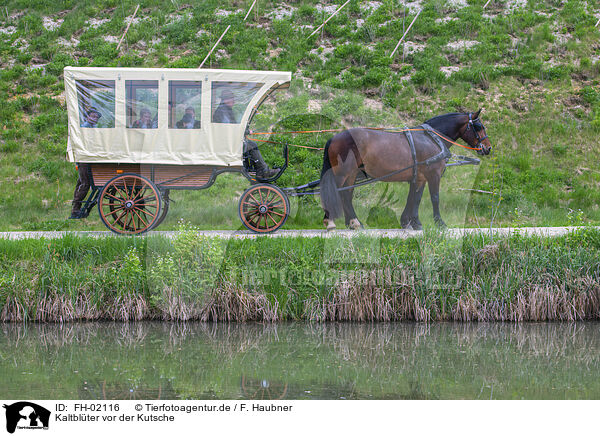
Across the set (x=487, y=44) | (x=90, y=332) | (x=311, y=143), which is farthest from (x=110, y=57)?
→ (x=90, y=332)

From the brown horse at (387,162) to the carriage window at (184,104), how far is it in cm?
232

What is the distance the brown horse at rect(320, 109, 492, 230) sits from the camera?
429 inches

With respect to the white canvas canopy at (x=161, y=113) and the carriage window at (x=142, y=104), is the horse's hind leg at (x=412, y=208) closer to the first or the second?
the white canvas canopy at (x=161, y=113)

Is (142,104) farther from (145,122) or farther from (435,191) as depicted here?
(435,191)

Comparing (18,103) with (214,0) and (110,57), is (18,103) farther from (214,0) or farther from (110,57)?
(214,0)

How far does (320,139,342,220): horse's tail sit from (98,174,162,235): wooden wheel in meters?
2.74

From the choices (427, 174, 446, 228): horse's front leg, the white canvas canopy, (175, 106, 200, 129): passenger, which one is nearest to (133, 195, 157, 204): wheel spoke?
the white canvas canopy

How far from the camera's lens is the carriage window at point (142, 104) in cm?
1015

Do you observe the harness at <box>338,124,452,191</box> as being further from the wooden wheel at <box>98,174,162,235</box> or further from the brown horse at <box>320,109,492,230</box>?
the wooden wheel at <box>98,174,162,235</box>

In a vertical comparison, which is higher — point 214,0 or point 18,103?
point 214,0

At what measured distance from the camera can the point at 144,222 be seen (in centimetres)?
1060
